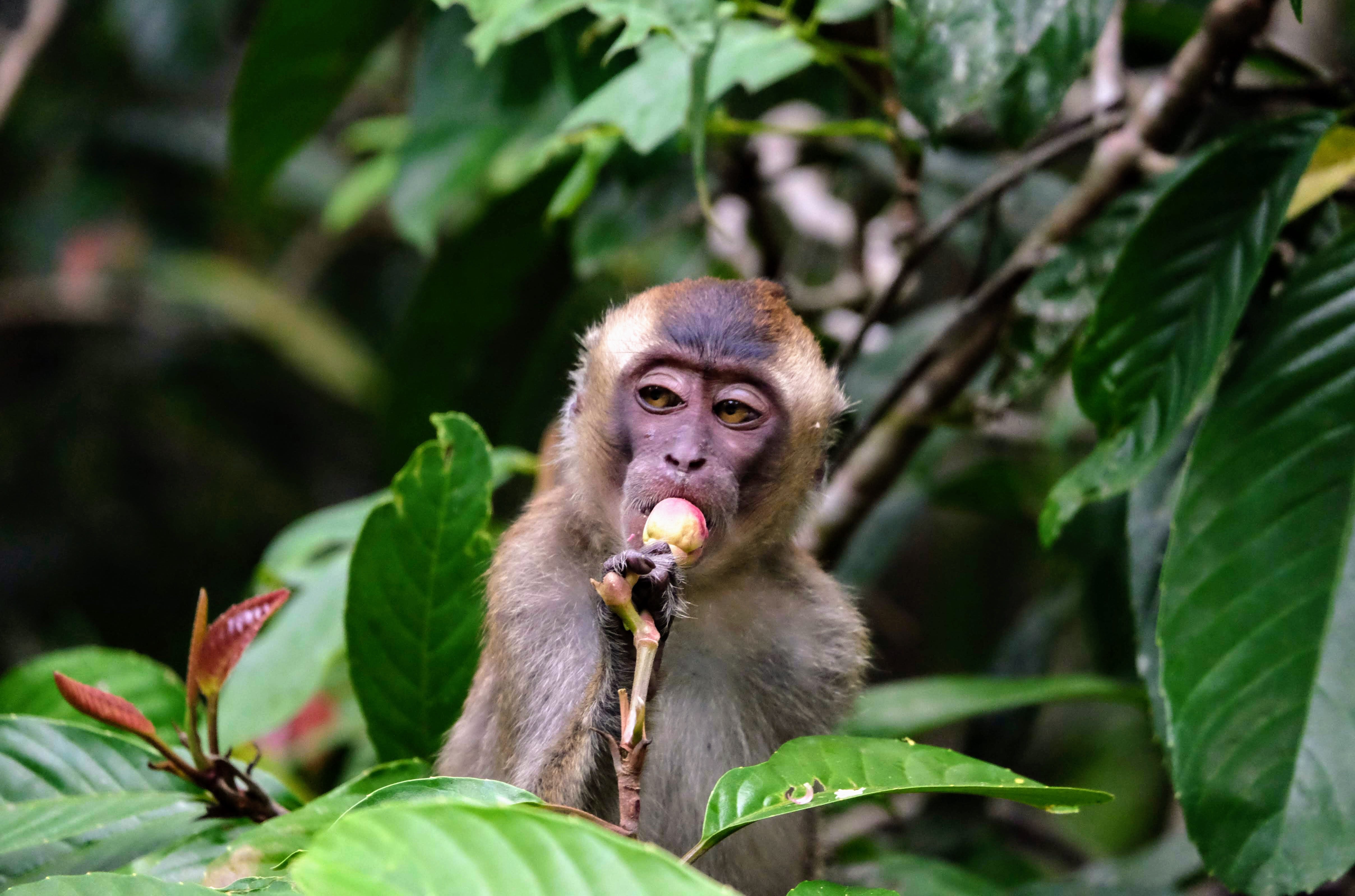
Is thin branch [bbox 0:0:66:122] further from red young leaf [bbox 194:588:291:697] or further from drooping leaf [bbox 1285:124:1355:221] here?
drooping leaf [bbox 1285:124:1355:221]

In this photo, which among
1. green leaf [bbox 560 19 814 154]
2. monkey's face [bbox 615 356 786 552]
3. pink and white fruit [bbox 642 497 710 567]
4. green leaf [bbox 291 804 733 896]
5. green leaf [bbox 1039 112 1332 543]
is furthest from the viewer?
green leaf [bbox 560 19 814 154]

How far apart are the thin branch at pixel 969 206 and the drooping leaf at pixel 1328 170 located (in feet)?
1.74

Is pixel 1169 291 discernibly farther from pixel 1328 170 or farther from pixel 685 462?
pixel 685 462

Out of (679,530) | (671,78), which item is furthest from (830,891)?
(671,78)

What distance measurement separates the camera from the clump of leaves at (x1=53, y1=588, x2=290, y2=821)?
5.42 feet

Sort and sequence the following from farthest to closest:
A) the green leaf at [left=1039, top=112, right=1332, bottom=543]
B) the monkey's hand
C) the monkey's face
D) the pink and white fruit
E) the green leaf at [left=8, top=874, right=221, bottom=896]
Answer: the green leaf at [left=1039, top=112, right=1332, bottom=543] → the monkey's face → the pink and white fruit → the monkey's hand → the green leaf at [left=8, top=874, right=221, bottom=896]

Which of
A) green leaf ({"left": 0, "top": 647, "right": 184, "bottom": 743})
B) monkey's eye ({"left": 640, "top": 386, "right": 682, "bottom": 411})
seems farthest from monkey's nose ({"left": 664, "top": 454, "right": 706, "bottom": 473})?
green leaf ({"left": 0, "top": 647, "right": 184, "bottom": 743})

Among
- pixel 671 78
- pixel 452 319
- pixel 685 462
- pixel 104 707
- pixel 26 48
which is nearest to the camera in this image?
pixel 104 707

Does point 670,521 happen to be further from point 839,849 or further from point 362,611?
point 839,849

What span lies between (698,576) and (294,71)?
2005 millimetres

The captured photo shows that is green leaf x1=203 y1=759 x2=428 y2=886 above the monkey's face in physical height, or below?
below

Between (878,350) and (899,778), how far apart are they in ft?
6.75

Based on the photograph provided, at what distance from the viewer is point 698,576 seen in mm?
2158

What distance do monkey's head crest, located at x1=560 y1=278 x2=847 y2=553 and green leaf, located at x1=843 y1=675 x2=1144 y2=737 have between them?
575 millimetres
